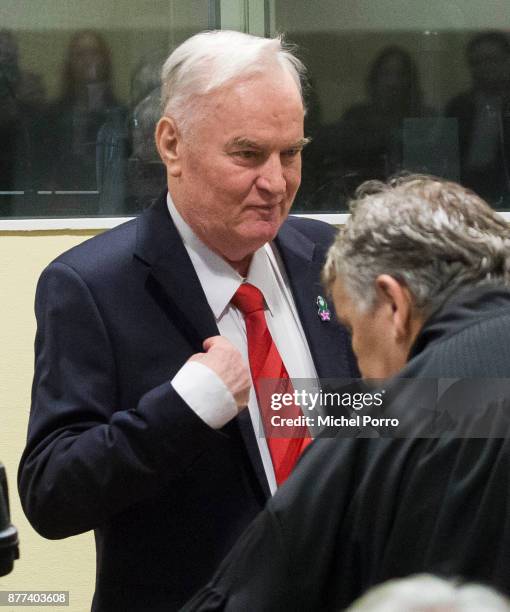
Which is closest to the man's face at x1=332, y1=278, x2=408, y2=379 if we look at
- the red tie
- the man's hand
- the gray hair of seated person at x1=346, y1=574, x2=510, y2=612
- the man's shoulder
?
the man's hand

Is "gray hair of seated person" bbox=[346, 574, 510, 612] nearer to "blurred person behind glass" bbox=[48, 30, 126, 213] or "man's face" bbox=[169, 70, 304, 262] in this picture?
"man's face" bbox=[169, 70, 304, 262]

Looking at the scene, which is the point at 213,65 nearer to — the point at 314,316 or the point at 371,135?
the point at 314,316

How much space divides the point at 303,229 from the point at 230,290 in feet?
1.04

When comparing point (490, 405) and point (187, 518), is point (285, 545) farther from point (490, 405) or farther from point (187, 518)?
point (187, 518)

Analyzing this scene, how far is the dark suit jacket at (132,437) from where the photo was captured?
79.2 inches

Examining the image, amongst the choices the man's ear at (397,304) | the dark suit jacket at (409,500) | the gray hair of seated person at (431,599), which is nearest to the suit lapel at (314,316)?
the man's ear at (397,304)

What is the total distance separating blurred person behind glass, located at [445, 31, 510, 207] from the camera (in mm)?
4105

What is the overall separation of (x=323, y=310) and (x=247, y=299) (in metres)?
0.16

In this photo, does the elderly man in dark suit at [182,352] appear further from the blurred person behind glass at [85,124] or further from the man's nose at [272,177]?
the blurred person behind glass at [85,124]

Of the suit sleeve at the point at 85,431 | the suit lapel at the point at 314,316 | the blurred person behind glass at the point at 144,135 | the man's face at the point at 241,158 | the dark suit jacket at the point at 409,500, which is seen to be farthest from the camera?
the blurred person behind glass at the point at 144,135

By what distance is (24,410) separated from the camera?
3904mm

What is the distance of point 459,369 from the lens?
149 cm

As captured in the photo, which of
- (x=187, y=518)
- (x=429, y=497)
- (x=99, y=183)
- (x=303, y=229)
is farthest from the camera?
(x=99, y=183)

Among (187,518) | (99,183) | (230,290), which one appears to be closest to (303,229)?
(230,290)
